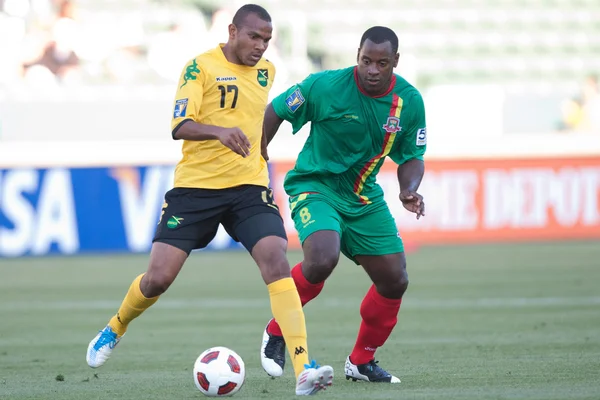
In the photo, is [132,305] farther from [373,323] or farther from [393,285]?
[393,285]

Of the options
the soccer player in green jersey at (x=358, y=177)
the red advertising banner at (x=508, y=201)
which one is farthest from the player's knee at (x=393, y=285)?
the red advertising banner at (x=508, y=201)

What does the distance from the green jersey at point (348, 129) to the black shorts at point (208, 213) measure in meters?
0.55

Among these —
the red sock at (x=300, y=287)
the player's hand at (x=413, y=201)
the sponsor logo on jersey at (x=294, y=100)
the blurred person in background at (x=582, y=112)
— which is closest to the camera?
the player's hand at (x=413, y=201)

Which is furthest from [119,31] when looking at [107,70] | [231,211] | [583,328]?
[231,211]

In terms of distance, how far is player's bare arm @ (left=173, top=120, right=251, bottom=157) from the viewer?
5.71 meters

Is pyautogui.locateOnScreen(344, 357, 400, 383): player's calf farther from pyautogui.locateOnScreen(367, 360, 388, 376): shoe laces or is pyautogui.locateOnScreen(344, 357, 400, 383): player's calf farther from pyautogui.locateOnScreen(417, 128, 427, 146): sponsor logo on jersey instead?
pyautogui.locateOnScreen(417, 128, 427, 146): sponsor logo on jersey

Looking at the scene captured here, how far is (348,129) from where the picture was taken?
6746mm

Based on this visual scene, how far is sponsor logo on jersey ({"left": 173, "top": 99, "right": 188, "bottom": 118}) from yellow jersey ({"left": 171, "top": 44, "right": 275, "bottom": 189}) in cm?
3

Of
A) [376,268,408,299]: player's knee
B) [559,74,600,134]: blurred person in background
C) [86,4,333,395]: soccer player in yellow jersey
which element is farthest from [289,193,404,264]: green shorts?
[559,74,600,134]: blurred person in background

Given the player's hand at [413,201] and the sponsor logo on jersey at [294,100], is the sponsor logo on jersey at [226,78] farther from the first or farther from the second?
the player's hand at [413,201]

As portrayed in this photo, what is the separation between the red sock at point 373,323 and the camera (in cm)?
666

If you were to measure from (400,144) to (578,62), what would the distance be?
58.5 feet

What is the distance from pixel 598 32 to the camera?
954 inches

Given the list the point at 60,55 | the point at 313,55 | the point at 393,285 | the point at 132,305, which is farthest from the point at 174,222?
the point at 313,55
